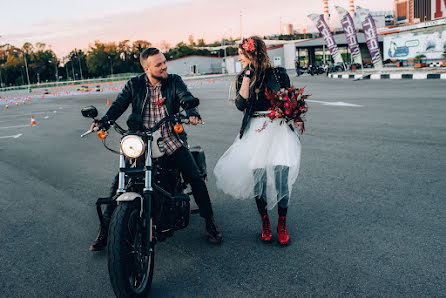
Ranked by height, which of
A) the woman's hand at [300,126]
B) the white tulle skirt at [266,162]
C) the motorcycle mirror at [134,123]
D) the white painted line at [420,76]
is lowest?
the white tulle skirt at [266,162]

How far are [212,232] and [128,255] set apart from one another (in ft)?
3.83

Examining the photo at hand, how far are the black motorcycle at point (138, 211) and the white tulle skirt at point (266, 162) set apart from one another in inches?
23.7

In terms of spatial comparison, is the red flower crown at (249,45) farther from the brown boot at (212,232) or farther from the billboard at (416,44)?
the billboard at (416,44)

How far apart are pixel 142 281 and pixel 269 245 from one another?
4.10 feet

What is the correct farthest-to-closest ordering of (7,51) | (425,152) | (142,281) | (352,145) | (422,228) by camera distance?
1. (7,51)
2. (352,145)
3. (425,152)
4. (422,228)
5. (142,281)

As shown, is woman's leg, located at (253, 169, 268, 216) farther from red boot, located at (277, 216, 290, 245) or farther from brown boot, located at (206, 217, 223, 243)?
brown boot, located at (206, 217, 223, 243)

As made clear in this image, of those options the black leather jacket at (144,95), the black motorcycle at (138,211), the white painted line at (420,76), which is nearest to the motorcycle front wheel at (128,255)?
the black motorcycle at (138,211)

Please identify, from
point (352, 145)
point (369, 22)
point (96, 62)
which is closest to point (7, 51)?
point (96, 62)

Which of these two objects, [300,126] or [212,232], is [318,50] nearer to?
[300,126]

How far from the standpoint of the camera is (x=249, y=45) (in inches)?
133

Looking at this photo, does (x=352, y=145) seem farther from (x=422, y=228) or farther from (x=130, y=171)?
(x=130, y=171)

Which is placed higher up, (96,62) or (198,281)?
(96,62)

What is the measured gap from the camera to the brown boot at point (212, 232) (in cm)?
369

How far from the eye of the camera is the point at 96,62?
390 ft
